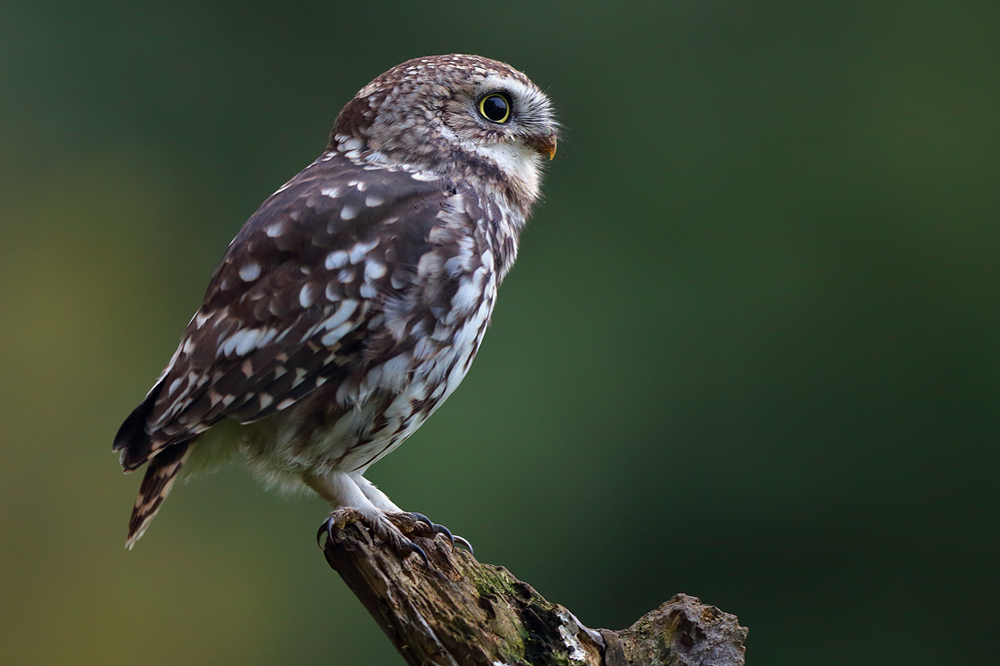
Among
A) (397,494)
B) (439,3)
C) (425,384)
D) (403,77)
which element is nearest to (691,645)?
(425,384)

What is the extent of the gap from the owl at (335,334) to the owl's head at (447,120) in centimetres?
2

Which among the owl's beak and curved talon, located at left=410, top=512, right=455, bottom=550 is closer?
curved talon, located at left=410, top=512, right=455, bottom=550

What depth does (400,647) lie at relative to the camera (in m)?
2.15

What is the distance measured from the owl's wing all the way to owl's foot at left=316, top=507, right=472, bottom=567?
0.98ft

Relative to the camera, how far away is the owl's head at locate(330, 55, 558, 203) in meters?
2.67

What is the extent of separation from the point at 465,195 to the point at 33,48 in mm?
4445

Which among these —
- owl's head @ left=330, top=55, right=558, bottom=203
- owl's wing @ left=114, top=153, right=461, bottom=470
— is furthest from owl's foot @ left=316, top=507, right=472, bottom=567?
owl's head @ left=330, top=55, right=558, bottom=203

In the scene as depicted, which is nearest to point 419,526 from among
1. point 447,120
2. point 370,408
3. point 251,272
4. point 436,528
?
point 436,528

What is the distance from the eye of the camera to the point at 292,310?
233 cm

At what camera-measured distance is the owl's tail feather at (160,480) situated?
240 cm

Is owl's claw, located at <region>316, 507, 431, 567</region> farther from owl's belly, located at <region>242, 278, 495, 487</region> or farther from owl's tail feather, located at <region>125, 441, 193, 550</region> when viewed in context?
owl's tail feather, located at <region>125, 441, 193, 550</region>

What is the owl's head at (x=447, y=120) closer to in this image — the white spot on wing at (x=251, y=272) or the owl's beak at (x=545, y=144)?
the owl's beak at (x=545, y=144)

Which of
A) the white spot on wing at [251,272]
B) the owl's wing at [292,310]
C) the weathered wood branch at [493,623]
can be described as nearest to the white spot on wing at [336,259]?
the owl's wing at [292,310]

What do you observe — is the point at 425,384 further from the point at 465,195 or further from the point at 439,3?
the point at 439,3
